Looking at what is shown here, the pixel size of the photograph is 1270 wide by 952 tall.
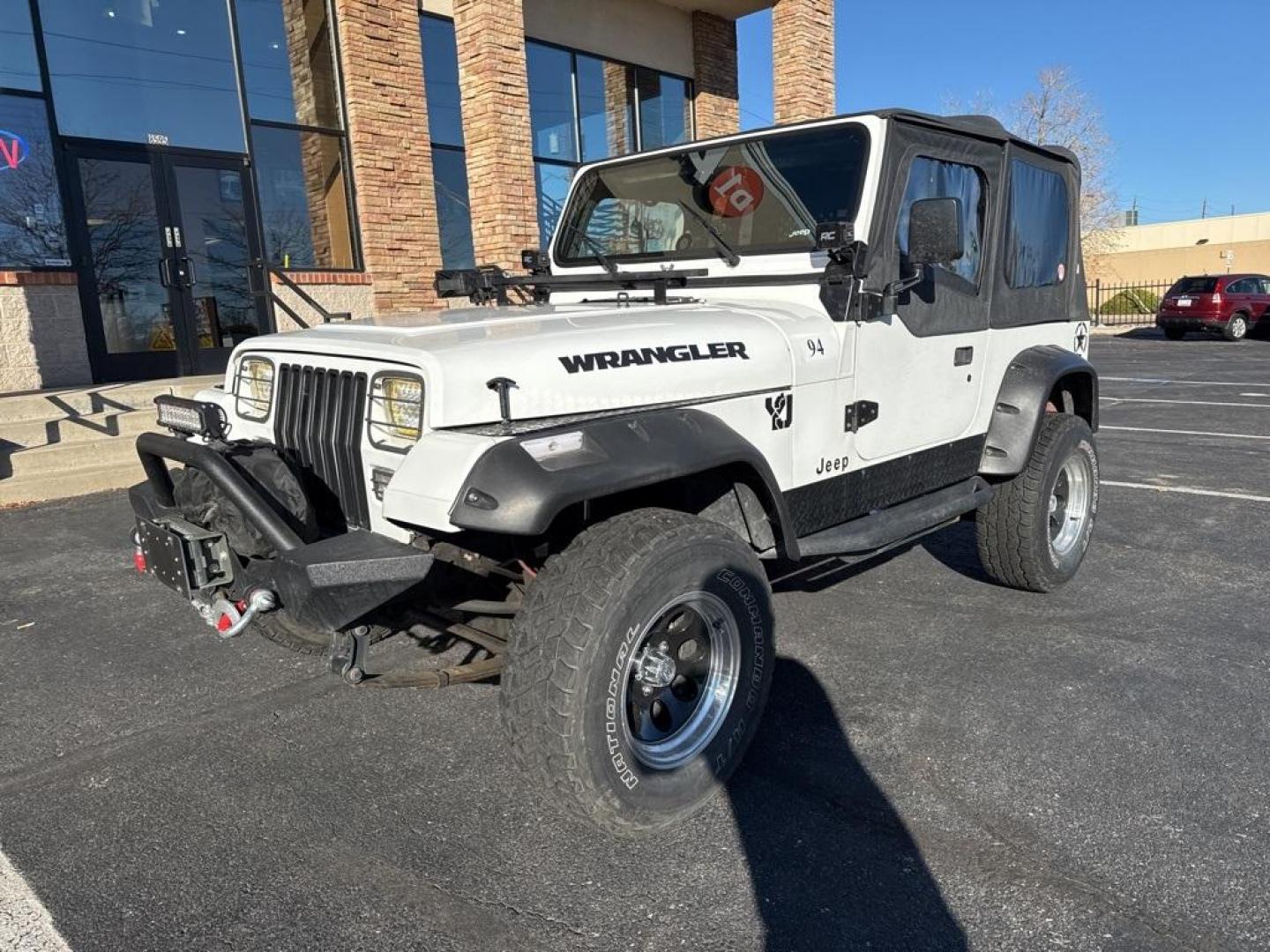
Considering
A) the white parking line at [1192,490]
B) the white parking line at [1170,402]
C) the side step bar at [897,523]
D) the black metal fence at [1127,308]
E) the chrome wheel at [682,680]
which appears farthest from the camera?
the black metal fence at [1127,308]

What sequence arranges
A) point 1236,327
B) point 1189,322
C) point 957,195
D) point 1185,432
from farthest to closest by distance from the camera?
point 1189,322 < point 1236,327 < point 1185,432 < point 957,195

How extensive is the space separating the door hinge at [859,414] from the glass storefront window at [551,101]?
10120 millimetres

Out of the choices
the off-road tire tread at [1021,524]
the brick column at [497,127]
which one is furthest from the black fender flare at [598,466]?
the brick column at [497,127]

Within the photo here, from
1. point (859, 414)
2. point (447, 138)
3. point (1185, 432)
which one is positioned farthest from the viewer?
point (447, 138)

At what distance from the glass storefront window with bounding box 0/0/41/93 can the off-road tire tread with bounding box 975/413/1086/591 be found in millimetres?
9378

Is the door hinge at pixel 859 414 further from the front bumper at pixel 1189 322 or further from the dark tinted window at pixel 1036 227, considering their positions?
the front bumper at pixel 1189 322

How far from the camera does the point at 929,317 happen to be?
372 centimetres

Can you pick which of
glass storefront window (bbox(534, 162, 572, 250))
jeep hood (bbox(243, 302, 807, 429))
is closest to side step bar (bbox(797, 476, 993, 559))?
jeep hood (bbox(243, 302, 807, 429))

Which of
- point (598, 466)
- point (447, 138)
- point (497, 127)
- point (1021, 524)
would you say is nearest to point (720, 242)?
point (598, 466)

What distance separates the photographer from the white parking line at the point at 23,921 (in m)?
2.19

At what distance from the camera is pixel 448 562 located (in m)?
2.64

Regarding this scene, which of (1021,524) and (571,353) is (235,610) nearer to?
(571,353)

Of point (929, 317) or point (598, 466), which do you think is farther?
point (929, 317)

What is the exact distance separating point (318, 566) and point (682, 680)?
1.11 meters
